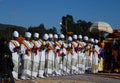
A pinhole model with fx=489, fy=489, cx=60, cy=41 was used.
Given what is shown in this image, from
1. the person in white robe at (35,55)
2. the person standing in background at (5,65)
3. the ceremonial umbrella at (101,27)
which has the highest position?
the ceremonial umbrella at (101,27)

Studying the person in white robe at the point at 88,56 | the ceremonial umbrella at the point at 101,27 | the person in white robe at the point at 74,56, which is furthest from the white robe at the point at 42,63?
Answer: the ceremonial umbrella at the point at 101,27

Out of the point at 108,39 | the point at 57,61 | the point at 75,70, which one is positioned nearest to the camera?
the point at 57,61

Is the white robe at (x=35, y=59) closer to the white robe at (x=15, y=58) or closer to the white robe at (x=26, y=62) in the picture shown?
the white robe at (x=26, y=62)

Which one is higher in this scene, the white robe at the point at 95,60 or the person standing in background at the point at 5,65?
the white robe at the point at 95,60

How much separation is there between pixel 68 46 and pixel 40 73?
109 inches

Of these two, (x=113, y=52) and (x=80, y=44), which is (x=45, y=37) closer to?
(x=80, y=44)

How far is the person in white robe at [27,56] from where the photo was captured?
20.0 m

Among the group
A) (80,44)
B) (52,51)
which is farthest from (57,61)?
(80,44)

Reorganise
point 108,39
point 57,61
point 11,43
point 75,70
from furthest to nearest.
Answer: point 108,39, point 75,70, point 57,61, point 11,43

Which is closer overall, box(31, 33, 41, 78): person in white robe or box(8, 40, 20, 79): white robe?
box(8, 40, 20, 79): white robe

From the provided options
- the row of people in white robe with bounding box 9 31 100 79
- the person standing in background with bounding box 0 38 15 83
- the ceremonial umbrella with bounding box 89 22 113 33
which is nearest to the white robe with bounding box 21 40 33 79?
the row of people in white robe with bounding box 9 31 100 79

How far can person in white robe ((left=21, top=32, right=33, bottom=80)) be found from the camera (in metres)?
20.0

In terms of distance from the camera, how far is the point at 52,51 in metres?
22.2

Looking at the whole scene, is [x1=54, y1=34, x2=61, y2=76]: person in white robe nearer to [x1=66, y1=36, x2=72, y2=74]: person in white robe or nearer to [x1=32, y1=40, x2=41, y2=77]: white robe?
[x1=66, y1=36, x2=72, y2=74]: person in white robe
